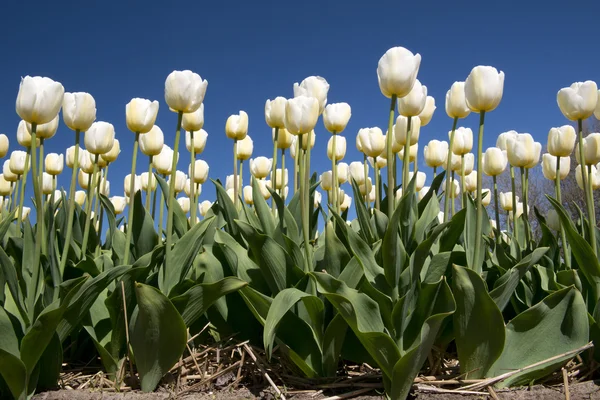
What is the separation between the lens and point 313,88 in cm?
233

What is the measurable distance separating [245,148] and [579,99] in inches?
87.8

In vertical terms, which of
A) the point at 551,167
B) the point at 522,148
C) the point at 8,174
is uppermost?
the point at 8,174

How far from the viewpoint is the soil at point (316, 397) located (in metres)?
1.91

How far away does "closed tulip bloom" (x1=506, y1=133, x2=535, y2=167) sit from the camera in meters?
2.85

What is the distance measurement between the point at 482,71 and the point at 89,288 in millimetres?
1729

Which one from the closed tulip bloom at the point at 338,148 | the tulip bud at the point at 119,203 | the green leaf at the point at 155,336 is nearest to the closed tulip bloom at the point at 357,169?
the closed tulip bloom at the point at 338,148

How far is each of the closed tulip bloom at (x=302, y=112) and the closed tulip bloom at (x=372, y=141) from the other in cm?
115

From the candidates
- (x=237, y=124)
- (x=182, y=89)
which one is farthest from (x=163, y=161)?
(x=182, y=89)

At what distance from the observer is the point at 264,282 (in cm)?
230

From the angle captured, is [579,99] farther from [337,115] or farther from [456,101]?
[337,115]

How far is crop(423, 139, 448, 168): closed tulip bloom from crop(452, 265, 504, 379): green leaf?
1814mm

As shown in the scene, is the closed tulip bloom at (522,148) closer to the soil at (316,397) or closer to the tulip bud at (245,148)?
the soil at (316,397)

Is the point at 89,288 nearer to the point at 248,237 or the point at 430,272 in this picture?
the point at 248,237

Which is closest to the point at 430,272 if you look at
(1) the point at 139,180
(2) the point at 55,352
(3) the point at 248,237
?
(3) the point at 248,237
